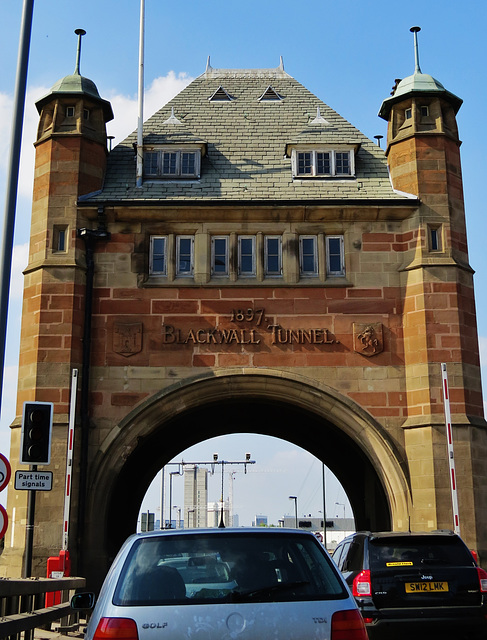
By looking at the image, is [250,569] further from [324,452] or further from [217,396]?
[324,452]

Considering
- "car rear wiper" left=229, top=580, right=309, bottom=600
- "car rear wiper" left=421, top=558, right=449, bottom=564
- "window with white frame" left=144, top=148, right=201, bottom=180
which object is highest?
"window with white frame" left=144, top=148, right=201, bottom=180

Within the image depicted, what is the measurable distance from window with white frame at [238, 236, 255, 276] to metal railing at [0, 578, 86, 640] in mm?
8379

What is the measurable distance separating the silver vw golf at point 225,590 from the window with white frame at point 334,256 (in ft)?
43.4

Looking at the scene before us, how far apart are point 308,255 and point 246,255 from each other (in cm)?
131

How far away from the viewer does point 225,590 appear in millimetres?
4688

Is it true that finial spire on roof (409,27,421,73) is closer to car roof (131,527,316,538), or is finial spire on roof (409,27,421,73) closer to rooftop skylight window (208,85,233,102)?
rooftop skylight window (208,85,233,102)

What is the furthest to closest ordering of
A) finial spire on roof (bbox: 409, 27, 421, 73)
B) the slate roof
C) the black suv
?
1. finial spire on roof (bbox: 409, 27, 421, 73)
2. the slate roof
3. the black suv

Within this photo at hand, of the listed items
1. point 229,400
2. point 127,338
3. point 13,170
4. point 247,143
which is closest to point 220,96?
point 247,143

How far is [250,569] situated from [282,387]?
12585 mm

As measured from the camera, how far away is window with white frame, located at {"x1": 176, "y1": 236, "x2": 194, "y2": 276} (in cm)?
1805

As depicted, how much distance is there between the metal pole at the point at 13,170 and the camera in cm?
953

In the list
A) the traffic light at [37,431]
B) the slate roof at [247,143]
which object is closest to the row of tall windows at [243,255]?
the slate roof at [247,143]

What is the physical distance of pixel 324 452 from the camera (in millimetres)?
23234

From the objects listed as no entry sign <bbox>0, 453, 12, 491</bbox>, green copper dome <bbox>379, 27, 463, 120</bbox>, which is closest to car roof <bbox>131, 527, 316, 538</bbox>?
no entry sign <bbox>0, 453, 12, 491</bbox>
